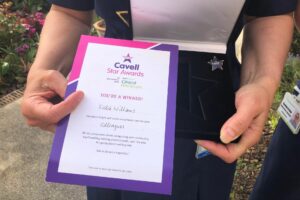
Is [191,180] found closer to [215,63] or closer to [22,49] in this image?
[215,63]

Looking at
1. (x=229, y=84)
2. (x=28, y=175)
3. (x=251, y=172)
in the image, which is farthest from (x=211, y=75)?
(x=28, y=175)

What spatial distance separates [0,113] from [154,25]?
1835mm

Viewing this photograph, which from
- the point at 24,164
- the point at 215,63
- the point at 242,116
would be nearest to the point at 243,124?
the point at 242,116

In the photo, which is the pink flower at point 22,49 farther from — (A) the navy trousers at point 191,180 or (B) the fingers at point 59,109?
(B) the fingers at point 59,109

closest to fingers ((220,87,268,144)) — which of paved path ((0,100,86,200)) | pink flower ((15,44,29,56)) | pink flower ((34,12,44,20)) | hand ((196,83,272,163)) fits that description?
hand ((196,83,272,163))

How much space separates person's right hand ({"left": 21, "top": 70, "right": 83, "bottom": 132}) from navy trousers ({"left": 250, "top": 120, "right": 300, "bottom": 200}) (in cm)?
72

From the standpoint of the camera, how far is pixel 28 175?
196 centimetres

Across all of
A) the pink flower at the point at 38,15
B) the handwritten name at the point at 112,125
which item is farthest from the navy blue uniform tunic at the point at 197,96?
the pink flower at the point at 38,15

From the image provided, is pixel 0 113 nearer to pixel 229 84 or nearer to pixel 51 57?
pixel 51 57

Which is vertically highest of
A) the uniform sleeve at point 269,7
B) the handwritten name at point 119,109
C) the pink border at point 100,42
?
the uniform sleeve at point 269,7

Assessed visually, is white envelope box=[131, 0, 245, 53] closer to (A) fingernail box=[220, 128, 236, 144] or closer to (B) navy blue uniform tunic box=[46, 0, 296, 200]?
(B) navy blue uniform tunic box=[46, 0, 296, 200]

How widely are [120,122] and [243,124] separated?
0.21 metres

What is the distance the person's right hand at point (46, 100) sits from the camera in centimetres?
65

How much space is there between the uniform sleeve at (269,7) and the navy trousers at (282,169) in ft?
1.45
